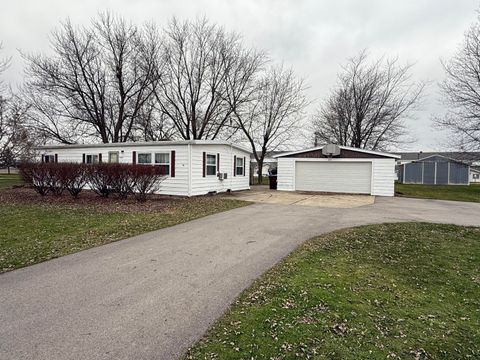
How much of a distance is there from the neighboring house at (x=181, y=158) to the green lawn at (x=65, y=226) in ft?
9.62

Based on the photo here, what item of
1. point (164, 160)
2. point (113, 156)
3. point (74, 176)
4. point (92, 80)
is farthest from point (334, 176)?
point (92, 80)

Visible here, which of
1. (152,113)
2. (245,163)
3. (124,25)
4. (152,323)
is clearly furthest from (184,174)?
(124,25)

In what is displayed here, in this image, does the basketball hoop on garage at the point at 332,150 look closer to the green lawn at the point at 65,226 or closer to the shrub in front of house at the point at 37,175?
the green lawn at the point at 65,226

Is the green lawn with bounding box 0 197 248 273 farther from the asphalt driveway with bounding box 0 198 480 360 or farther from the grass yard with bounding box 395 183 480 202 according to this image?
the grass yard with bounding box 395 183 480 202

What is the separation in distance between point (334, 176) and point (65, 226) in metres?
15.2

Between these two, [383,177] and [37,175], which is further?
[383,177]

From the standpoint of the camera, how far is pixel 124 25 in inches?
899

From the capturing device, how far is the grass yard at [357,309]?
2.42 meters

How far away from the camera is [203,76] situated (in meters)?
24.2

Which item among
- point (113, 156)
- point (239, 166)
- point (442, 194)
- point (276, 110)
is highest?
point (276, 110)

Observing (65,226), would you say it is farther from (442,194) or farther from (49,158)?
(442,194)

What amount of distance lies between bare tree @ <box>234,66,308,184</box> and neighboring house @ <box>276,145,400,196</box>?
8732 mm

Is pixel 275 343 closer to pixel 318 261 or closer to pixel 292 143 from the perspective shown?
pixel 318 261

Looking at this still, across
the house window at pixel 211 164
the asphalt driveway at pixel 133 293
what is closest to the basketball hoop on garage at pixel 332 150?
the house window at pixel 211 164
